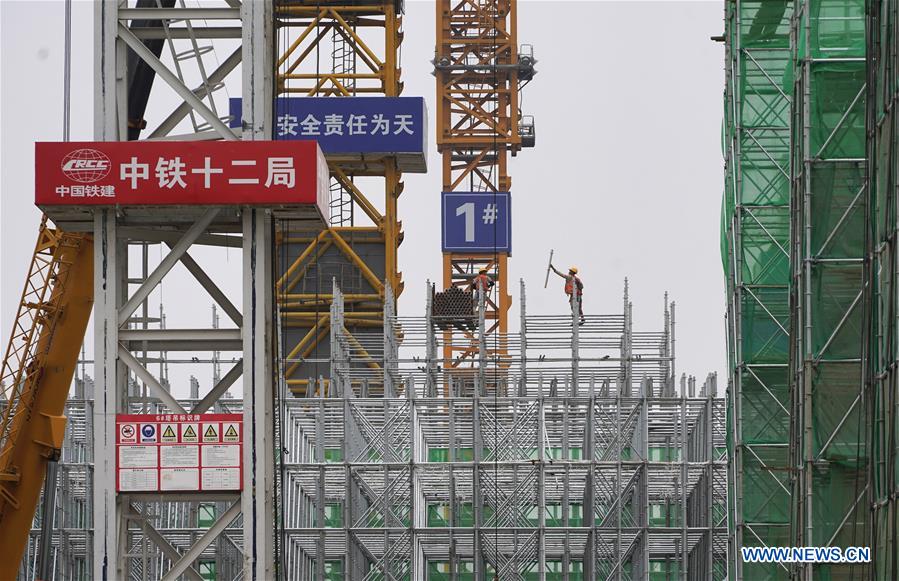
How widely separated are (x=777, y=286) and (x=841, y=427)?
8.03 m

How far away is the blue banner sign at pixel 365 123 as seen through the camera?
79000mm

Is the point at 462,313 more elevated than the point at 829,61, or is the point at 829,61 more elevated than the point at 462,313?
the point at 829,61

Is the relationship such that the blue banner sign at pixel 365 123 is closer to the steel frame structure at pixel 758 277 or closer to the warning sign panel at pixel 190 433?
the steel frame structure at pixel 758 277

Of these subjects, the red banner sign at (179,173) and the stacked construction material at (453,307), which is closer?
the red banner sign at (179,173)

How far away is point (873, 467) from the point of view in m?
34.7

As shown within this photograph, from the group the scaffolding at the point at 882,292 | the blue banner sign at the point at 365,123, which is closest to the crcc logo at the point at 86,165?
the scaffolding at the point at 882,292

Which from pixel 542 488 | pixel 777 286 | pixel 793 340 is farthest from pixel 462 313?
pixel 793 340

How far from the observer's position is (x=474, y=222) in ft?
285

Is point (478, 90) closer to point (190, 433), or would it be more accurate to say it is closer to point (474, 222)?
point (474, 222)

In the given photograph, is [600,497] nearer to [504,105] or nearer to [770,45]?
[770,45]

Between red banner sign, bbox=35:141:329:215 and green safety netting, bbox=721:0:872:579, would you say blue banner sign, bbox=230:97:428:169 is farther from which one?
red banner sign, bbox=35:141:329:215

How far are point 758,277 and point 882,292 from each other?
12.8m

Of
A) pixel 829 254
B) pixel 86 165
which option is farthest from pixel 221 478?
pixel 829 254

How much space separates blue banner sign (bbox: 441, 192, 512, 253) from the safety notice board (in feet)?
178
